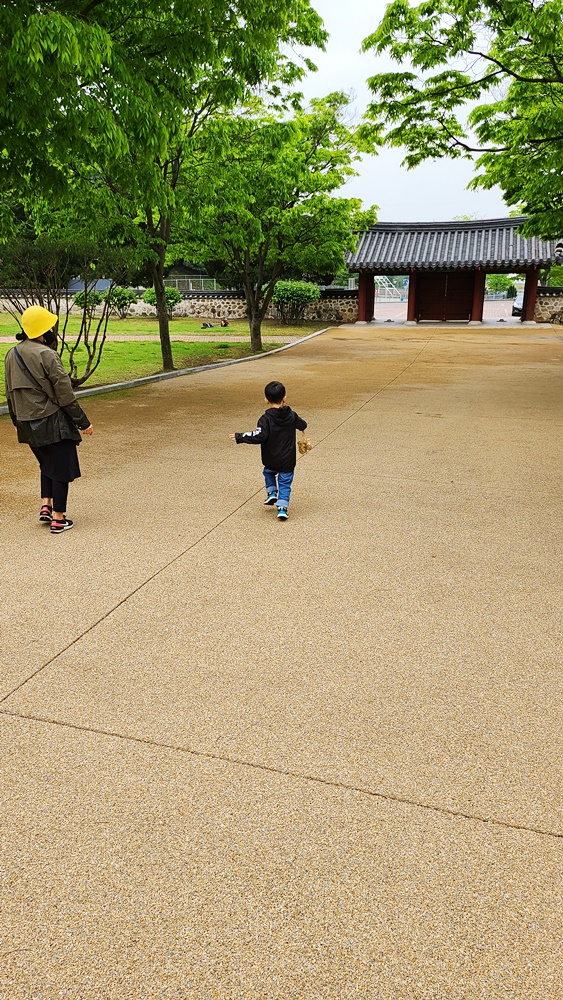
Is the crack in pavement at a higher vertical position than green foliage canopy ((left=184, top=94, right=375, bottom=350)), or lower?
lower

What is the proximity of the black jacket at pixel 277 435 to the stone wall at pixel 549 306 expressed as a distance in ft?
102

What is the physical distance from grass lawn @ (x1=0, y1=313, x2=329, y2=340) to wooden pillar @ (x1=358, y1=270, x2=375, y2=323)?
6.44ft

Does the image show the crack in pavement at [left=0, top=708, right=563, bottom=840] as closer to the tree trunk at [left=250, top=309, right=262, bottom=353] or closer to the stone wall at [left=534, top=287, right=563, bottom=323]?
the tree trunk at [left=250, top=309, right=262, bottom=353]

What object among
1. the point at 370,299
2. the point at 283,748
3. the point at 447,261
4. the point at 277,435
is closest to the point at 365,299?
the point at 370,299

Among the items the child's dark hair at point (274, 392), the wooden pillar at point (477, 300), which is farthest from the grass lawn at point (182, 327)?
the child's dark hair at point (274, 392)

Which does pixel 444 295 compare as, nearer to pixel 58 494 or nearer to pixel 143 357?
pixel 143 357

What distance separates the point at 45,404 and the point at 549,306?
32874mm

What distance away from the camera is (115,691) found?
128 inches

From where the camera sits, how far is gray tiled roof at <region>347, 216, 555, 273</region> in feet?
102

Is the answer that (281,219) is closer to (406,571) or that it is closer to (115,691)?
(406,571)

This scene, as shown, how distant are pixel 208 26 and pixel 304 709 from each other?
8.23m

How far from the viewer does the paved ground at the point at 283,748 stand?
6.51 ft

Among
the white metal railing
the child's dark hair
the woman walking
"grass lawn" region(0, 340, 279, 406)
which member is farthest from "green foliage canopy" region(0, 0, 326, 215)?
the white metal railing

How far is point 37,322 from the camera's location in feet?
16.8
